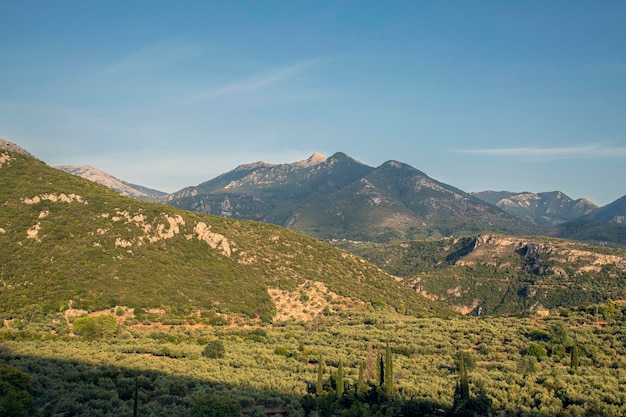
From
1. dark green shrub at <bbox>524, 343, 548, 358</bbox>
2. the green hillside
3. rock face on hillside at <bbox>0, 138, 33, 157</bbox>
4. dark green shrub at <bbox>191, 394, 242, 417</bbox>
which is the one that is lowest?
dark green shrub at <bbox>524, 343, 548, 358</bbox>

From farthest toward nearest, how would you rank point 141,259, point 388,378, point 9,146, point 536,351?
1. point 9,146
2. point 141,259
3. point 536,351
4. point 388,378

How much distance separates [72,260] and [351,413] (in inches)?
2784

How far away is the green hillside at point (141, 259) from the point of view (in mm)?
87312

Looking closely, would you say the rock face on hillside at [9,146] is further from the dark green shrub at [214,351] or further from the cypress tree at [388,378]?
the cypress tree at [388,378]

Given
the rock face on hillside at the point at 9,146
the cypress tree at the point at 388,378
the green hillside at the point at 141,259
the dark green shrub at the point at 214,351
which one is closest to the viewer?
the cypress tree at the point at 388,378

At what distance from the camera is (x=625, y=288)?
19425 cm

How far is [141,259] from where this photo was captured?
102 m

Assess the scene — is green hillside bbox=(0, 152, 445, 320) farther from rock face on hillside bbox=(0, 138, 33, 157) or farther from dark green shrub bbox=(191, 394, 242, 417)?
dark green shrub bbox=(191, 394, 242, 417)

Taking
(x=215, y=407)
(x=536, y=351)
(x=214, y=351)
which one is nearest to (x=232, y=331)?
(x=214, y=351)

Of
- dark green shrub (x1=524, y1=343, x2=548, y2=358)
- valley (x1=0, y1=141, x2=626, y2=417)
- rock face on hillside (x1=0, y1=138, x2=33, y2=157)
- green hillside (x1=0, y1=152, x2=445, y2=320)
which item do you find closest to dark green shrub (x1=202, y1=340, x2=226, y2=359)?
valley (x1=0, y1=141, x2=626, y2=417)

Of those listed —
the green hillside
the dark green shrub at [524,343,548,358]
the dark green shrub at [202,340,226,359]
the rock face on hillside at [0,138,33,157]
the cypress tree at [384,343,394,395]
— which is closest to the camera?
the cypress tree at [384,343,394,395]

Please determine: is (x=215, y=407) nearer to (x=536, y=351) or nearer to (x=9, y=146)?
(x=536, y=351)

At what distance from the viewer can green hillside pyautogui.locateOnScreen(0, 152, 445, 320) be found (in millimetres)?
87312

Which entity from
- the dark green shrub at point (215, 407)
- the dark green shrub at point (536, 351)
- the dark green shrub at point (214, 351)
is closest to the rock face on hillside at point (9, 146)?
the dark green shrub at point (214, 351)
